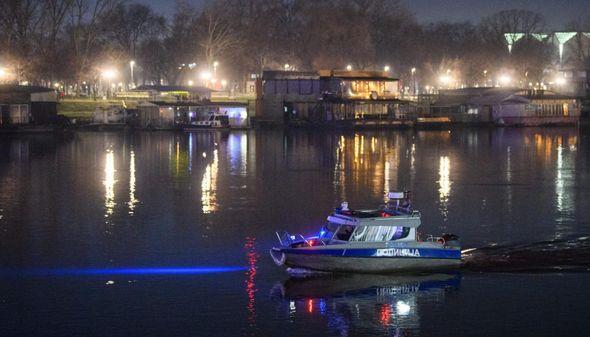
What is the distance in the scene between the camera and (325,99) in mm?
98812

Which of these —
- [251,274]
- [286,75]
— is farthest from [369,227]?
[286,75]

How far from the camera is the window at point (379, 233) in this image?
25469 mm

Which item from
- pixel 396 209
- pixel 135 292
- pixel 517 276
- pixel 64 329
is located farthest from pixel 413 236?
pixel 64 329

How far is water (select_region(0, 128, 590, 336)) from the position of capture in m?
22.4

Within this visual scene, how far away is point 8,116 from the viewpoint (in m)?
82.8

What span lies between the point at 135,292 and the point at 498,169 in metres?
35.6

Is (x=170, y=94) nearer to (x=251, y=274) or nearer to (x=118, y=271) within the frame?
(x=118, y=271)

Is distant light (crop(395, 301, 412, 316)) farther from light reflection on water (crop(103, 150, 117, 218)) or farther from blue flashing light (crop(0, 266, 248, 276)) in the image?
light reflection on water (crop(103, 150, 117, 218))

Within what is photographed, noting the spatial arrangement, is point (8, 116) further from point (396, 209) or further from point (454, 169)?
point (396, 209)

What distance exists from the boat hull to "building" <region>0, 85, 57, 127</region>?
61.1m

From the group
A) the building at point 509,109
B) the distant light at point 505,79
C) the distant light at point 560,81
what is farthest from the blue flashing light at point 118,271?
the distant light at point 505,79

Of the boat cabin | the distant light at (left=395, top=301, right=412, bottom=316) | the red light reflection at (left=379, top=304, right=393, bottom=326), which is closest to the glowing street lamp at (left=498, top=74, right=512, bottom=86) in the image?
the boat cabin

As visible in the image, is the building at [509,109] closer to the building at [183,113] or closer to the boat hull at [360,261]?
the building at [183,113]

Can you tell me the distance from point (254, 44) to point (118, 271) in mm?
106406
